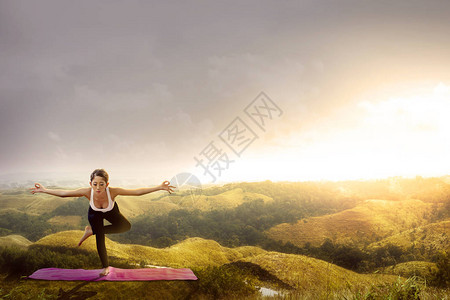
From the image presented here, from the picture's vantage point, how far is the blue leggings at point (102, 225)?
7.42m

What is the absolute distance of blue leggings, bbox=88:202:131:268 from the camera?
24.3ft

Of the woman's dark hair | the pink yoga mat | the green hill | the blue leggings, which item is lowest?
the green hill

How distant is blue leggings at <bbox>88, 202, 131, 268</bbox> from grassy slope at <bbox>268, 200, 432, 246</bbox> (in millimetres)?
11908

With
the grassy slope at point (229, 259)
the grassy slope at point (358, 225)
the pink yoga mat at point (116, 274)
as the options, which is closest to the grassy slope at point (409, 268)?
the grassy slope at point (229, 259)

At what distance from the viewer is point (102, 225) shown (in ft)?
24.6

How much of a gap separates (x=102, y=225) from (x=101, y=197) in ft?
2.58

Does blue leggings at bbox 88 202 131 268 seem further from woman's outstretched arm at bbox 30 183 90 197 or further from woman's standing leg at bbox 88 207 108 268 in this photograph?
woman's outstretched arm at bbox 30 183 90 197

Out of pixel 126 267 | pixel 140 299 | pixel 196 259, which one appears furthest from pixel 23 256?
pixel 196 259

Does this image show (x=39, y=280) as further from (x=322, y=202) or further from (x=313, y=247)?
(x=322, y=202)

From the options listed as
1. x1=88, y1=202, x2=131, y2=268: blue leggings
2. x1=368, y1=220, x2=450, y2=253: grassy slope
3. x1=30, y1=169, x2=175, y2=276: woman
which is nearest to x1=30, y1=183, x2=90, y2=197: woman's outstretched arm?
x1=30, y1=169, x2=175, y2=276: woman

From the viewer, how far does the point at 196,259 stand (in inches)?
521

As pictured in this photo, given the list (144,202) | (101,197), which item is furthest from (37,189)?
(144,202)

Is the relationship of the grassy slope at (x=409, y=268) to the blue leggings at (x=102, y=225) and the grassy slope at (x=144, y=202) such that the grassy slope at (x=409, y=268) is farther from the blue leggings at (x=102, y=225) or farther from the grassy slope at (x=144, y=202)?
the blue leggings at (x=102, y=225)

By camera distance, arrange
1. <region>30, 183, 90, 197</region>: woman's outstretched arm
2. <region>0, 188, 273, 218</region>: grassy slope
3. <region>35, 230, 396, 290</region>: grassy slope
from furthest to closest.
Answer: <region>0, 188, 273, 218</region>: grassy slope → <region>35, 230, 396, 290</region>: grassy slope → <region>30, 183, 90, 197</region>: woman's outstretched arm
